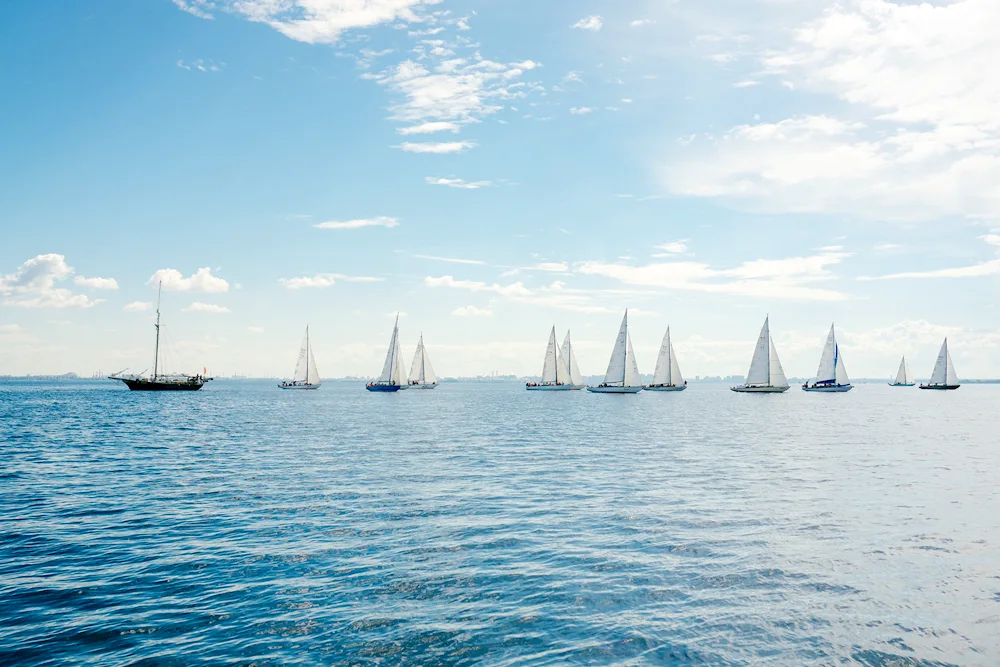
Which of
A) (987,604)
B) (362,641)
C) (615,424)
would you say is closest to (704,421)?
(615,424)

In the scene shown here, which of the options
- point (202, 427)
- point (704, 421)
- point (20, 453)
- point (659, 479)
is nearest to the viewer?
point (659, 479)

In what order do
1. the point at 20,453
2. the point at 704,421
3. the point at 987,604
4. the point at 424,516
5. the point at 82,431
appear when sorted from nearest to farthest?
the point at 987,604 < the point at 424,516 < the point at 20,453 < the point at 82,431 < the point at 704,421

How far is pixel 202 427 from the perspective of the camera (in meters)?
75.8

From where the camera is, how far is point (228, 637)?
46.8ft

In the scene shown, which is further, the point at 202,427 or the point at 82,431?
the point at 202,427

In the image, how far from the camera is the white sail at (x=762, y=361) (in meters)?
169

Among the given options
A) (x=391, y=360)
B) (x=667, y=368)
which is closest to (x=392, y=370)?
(x=391, y=360)

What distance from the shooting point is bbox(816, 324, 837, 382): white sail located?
184 metres

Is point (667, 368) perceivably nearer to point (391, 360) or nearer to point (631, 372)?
point (631, 372)

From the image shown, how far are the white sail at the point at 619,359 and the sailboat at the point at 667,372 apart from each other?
44.7 feet

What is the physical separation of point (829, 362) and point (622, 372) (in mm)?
68365

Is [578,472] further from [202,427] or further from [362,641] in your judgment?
[202,427]

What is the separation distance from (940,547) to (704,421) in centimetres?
6961

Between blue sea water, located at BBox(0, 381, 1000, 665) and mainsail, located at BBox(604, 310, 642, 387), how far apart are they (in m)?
129
